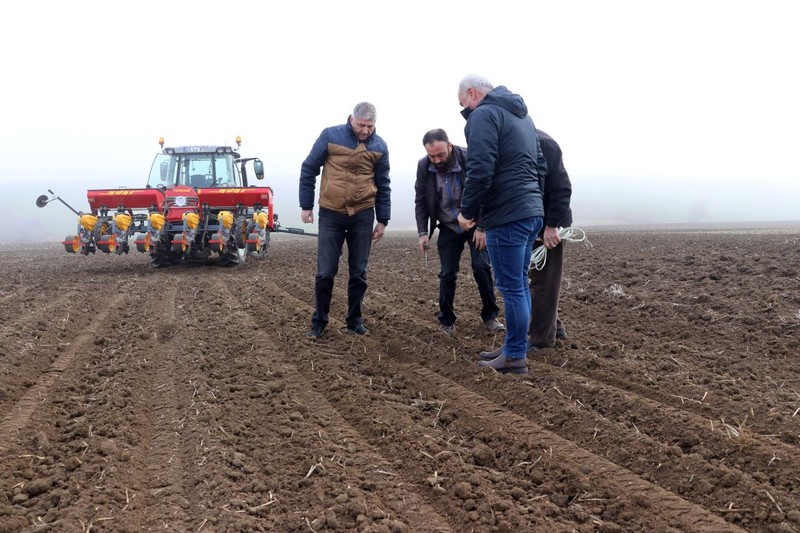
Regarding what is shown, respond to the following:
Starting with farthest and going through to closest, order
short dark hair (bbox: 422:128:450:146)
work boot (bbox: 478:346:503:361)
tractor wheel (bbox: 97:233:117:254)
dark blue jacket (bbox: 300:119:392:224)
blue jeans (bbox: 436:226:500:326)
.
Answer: tractor wheel (bbox: 97:233:117:254)
blue jeans (bbox: 436:226:500:326)
dark blue jacket (bbox: 300:119:392:224)
short dark hair (bbox: 422:128:450:146)
work boot (bbox: 478:346:503:361)

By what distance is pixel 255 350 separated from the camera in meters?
4.94

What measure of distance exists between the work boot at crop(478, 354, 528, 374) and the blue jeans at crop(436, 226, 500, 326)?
1307 millimetres

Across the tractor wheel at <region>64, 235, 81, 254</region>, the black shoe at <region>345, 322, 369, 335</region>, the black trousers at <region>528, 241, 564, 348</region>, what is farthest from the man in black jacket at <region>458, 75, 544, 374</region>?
the tractor wheel at <region>64, 235, 81, 254</region>

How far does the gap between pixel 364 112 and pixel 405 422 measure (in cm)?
278

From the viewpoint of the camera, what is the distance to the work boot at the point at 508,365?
4.12 m

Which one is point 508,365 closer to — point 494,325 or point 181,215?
point 494,325

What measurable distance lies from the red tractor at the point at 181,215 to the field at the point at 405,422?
15.5ft

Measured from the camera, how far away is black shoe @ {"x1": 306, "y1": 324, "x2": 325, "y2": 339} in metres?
5.36

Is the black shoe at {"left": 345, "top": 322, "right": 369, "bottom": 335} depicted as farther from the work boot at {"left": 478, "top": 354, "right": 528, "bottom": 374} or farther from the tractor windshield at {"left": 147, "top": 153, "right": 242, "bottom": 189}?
the tractor windshield at {"left": 147, "top": 153, "right": 242, "bottom": 189}

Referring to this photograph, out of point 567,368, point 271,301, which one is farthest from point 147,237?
point 567,368

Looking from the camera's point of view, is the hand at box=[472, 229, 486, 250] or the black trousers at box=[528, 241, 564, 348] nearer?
the hand at box=[472, 229, 486, 250]

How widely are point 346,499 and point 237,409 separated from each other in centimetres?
128

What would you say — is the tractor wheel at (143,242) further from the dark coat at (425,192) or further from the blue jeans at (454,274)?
the blue jeans at (454,274)

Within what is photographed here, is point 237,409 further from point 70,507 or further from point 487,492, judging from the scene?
point 487,492
